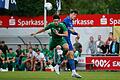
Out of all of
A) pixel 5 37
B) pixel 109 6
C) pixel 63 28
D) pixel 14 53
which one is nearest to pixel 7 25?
pixel 5 37

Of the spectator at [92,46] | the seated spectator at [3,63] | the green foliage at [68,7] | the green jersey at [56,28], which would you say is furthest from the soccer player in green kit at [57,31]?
the green foliage at [68,7]

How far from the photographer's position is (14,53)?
33.5 m

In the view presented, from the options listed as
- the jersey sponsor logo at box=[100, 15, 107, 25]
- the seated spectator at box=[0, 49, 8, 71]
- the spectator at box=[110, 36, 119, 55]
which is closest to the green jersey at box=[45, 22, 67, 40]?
the spectator at box=[110, 36, 119, 55]

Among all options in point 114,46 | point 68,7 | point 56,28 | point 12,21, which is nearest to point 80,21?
point 12,21

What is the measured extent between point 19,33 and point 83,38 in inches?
164

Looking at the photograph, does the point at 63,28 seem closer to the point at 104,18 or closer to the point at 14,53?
the point at 14,53

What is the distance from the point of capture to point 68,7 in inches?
2259

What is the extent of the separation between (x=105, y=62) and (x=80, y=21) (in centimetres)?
568

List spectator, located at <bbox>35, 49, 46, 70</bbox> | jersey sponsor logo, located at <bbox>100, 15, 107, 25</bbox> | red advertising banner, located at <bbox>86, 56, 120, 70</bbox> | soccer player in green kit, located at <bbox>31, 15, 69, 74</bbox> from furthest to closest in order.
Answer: jersey sponsor logo, located at <bbox>100, 15, 107, 25</bbox>, spectator, located at <bbox>35, 49, 46, 70</bbox>, red advertising banner, located at <bbox>86, 56, 120, 70</bbox>, soccer player in green kit, located at <bbox>31, 15, 69, 74</bbox>

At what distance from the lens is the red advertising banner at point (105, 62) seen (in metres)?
31.6

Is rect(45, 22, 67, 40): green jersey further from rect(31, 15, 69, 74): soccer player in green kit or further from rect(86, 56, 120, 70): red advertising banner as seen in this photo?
rect(86, 56, 120, 70): red advertising banner

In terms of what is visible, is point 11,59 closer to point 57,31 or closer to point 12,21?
point 12,21

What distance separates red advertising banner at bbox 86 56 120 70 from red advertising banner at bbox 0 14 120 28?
4821 millimetres

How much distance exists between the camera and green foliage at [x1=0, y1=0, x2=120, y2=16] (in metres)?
41.0
